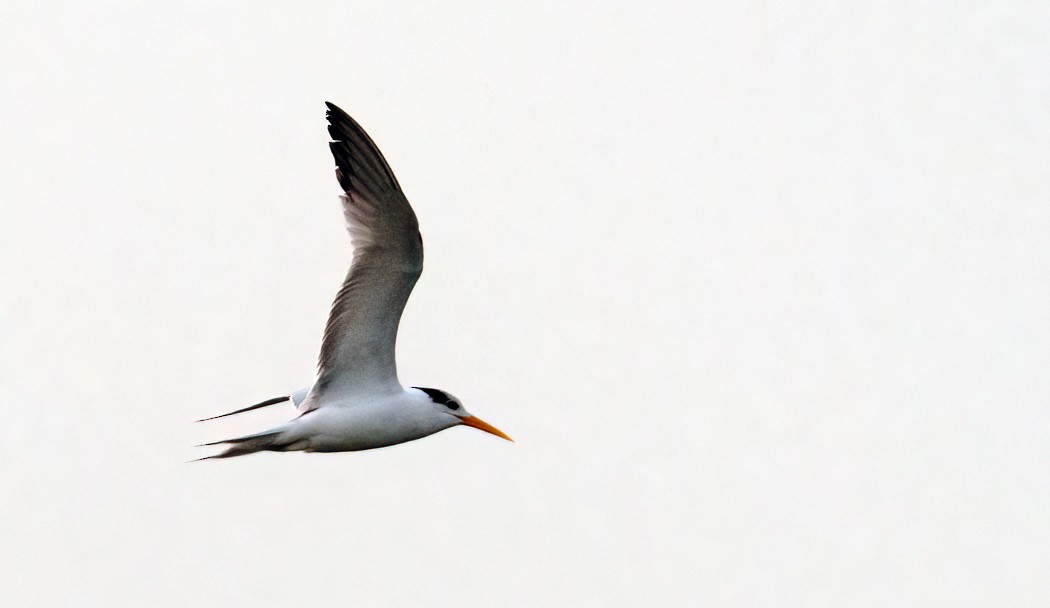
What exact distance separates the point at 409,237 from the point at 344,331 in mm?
929

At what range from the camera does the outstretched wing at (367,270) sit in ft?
39.1

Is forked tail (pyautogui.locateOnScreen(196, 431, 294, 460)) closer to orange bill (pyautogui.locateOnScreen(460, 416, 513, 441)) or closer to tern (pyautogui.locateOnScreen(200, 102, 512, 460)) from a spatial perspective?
tern (pyautogui.locateOnScreen(200, 102, 512, 460))

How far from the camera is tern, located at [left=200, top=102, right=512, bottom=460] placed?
11.9m

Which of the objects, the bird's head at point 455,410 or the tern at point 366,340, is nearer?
the tern at point 366,340

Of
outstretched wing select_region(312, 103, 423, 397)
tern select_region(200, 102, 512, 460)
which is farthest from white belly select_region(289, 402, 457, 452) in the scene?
outstretched wing select_region(312, 103, 423, 397)

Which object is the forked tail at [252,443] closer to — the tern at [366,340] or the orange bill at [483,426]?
the tern at [366,340]

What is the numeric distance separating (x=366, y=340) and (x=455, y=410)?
3.21ft

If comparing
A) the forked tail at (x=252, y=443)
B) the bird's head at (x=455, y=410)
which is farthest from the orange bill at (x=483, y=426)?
the forked tail at (x=252, y=443)

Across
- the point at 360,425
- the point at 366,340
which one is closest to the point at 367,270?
the point at 366,340

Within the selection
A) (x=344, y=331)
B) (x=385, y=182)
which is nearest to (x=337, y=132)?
(x=385, y=182)

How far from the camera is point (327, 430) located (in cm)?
1239

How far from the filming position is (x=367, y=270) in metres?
12.1

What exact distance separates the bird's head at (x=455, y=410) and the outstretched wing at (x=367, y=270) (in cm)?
Result: 32

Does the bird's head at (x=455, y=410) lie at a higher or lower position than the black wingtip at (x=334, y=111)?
lower
